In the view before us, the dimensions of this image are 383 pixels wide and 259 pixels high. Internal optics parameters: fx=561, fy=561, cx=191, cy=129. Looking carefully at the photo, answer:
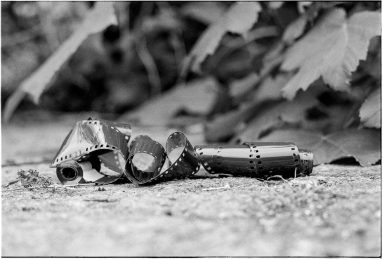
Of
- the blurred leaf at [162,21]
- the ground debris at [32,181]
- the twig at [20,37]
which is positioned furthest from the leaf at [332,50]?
the twig at [20,37]

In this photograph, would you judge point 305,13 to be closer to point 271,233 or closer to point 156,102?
point 271,233

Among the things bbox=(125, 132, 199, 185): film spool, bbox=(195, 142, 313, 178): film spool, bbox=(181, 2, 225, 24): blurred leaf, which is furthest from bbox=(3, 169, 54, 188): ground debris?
bbox=(181, 2, 225, 24): blurred leaf

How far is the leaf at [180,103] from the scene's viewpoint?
377cm

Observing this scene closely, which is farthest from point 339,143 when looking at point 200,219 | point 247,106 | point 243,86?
point 200,219

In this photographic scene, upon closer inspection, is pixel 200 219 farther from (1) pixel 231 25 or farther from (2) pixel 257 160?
(1) pixel 231 25

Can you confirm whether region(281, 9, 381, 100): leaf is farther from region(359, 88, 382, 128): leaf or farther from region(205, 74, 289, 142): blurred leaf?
region(205, 74, 289, 142): blurred leaf

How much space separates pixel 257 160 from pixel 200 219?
1.82ft

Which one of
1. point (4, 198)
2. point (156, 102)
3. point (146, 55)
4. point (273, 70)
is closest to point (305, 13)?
point (273, 70)

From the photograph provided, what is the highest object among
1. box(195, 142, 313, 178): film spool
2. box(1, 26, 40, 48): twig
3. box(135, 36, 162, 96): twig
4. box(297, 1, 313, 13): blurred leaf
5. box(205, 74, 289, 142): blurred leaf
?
box(1, 26, 40, 48): twig

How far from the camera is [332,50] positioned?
200 cm

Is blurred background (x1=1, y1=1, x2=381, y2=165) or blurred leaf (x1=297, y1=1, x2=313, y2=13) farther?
blurred leaf (x1=297, y1=1, x2=313, y2=13)

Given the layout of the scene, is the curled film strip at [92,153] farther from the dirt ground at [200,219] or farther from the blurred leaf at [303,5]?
the blurred leaf at [303,5]

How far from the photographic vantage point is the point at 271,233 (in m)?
1.05

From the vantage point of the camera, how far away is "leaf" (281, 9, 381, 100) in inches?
76.0
